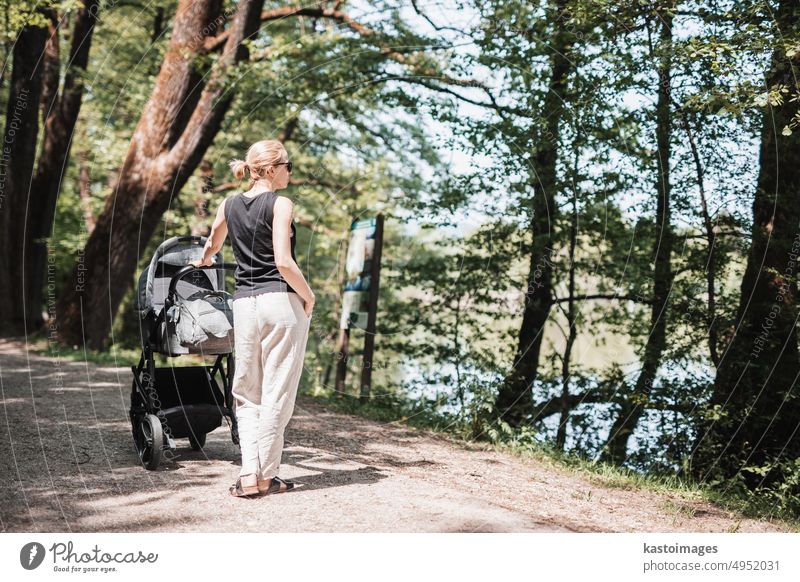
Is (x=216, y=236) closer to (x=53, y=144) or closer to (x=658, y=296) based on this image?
(x=658, y=296)

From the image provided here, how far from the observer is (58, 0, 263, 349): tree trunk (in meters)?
10.8

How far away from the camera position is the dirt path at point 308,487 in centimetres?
427

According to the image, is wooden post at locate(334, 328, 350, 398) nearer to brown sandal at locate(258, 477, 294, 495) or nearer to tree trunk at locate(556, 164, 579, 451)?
tree trunk at locate(556, 164, 579, 451)

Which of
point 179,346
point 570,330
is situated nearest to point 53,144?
point 570,330

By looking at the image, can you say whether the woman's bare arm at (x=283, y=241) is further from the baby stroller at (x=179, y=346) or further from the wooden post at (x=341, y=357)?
the wooden post at (x=341, y=357)

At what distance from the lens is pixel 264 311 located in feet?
14.6

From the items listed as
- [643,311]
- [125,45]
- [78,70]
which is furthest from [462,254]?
[125,45]

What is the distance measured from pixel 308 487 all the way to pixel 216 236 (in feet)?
5.80

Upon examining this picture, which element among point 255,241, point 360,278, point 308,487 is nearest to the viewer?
point 255,241

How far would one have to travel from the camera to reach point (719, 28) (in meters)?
7.31

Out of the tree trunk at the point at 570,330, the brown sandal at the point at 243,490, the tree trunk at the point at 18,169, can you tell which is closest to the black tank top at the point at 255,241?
the brown sandal at the point at 243,490
